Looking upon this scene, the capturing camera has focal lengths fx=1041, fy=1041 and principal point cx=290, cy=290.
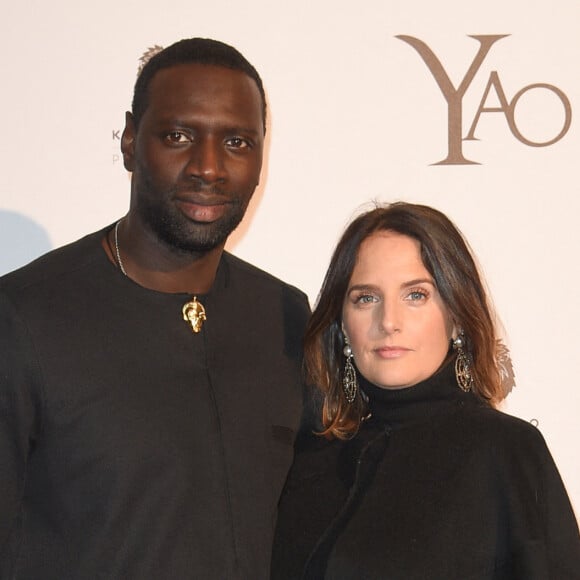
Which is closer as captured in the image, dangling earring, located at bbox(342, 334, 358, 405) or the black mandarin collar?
the black mandarin collar

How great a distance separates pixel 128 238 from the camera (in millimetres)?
1947

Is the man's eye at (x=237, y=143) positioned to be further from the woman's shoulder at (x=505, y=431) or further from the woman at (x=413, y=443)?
the woman's shoulder at (x=505, y=431)

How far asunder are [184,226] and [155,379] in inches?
11.1

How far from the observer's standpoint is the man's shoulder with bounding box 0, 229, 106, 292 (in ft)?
6.05

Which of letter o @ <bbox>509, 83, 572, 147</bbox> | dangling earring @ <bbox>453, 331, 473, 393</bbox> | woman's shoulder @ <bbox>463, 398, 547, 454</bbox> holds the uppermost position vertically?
letter o @ <bbox>509, 83, 572, 147</bbox>

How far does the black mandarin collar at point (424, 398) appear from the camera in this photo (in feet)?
6.70

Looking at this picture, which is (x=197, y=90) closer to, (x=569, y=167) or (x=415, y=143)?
(x=415, y=143)

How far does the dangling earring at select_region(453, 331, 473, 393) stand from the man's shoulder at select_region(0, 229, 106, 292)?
735mm

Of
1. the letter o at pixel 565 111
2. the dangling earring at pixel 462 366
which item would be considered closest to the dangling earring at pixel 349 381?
the dangling earring at pixel 462 366

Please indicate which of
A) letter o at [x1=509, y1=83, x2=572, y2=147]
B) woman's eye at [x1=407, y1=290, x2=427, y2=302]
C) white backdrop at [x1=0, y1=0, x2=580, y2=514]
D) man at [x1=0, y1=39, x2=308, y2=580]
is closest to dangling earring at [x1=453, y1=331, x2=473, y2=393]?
woman's eye at [x1=407, y1=290, x2=427, y2=302]

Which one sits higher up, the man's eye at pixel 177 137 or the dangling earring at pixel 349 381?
the man's eye at pixel 177 137

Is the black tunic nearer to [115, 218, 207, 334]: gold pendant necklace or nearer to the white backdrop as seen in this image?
[115, 218, 207, 334]: gold pendant necklace

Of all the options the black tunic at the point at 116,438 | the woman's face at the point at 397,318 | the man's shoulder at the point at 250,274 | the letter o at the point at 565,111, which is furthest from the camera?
the letter o at the point at 565,111

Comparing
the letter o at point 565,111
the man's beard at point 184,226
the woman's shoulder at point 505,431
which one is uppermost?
the letter o at point 565,111
